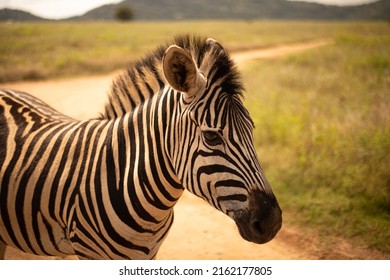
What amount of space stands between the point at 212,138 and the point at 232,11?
11.9ft

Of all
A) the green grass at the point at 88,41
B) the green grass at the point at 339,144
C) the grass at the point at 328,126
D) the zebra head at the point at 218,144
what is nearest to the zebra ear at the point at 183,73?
the zebra head at the point at 218,144

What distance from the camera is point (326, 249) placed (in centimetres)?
333

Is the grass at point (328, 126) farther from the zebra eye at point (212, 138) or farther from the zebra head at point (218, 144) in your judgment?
the zebra eye at point (212, 138)

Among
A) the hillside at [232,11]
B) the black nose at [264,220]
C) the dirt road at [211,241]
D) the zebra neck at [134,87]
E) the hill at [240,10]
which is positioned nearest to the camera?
the black nose at [264,220]

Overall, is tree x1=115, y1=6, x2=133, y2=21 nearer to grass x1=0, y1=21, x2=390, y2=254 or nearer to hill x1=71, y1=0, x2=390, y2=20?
hill x1=71, y1=0, x2=390, y2=20

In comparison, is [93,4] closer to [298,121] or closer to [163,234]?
[163,234]

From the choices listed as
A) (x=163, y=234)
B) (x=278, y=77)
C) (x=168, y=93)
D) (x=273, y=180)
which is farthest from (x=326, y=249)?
(x=278, y=77)

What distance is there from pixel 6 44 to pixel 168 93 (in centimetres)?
285

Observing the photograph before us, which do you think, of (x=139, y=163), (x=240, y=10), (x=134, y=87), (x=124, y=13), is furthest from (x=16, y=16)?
(x=240, y=10)

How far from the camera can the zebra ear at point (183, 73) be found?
70.5 inches

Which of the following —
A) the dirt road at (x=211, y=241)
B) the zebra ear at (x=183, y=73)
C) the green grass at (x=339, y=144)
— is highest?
the zebra ear at (x=183, y=73)

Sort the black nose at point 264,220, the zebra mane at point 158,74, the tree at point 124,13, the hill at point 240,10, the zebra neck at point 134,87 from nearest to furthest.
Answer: the black nose at point 264,220
the zebra mane at point 158,74
the zebra neck at point 134,87
the hill at point 240,10
the tree at point 124,13

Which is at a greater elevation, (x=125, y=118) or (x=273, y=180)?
(x=125, y=118)

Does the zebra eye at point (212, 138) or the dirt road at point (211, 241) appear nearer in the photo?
the zebra eye at point (212, 138)
